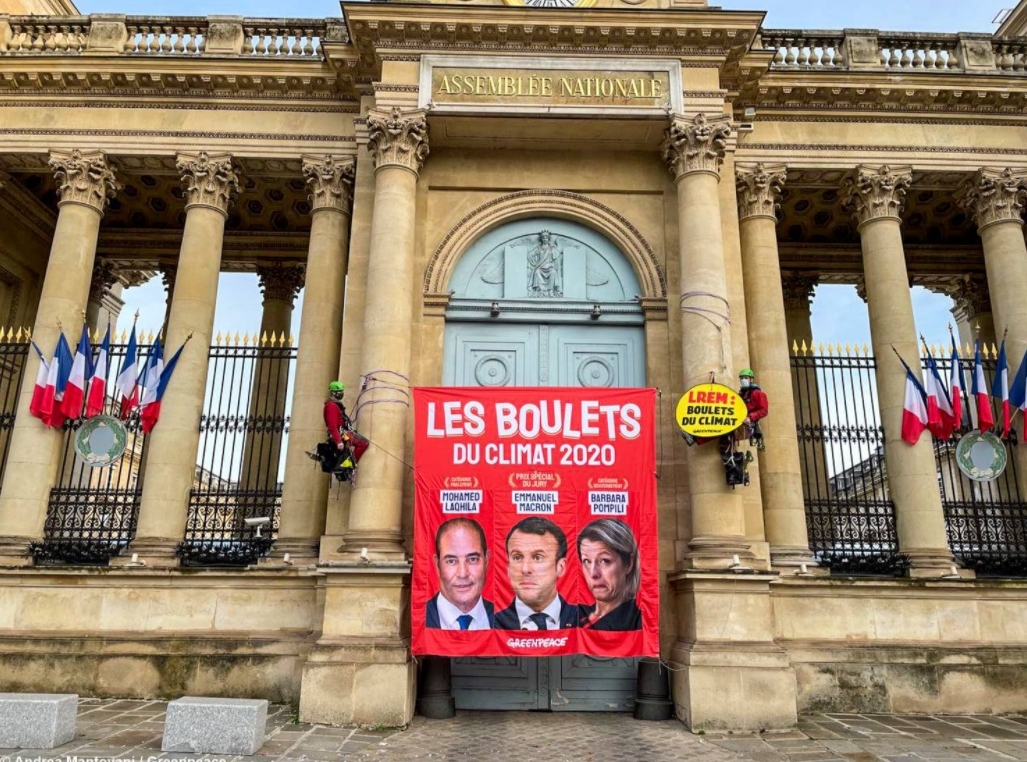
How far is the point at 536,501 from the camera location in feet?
35.2

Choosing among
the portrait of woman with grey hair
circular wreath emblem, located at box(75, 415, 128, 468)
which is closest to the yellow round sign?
the portrait of woman with grey hair

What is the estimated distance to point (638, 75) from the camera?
13125 millimetres

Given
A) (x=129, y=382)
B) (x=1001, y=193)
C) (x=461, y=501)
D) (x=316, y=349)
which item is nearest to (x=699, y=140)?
(x=1001, y=193)

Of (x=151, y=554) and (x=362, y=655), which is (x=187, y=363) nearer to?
(x=151, y=554)

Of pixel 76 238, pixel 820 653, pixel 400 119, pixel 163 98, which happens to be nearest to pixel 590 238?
pixel 400 119

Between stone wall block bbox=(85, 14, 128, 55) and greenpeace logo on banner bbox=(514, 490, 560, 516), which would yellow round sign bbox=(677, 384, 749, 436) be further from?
stone wall block bbox=(85, 14, 128, 55)

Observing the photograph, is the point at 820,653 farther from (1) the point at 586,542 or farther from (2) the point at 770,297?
(2) the point at 770,297

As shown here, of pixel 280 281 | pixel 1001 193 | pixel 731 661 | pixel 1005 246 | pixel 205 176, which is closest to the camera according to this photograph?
pixel 731 661

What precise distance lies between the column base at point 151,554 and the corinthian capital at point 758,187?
477 inches

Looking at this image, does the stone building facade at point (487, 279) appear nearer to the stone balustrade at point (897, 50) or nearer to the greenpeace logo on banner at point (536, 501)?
the stone balustrade at point (897, 50)

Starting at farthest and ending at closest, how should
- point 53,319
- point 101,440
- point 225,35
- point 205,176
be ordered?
point 225,35, point 205,176, point 53,319, point 101,440

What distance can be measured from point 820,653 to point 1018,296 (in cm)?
809

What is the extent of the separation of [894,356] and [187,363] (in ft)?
42.3

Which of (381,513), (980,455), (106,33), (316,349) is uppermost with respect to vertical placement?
(106,33)
